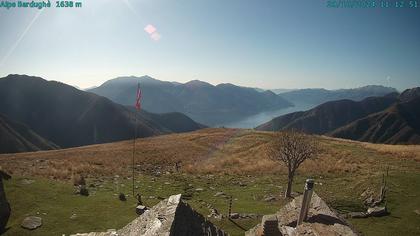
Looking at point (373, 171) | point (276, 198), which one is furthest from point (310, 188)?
point (373, 171)

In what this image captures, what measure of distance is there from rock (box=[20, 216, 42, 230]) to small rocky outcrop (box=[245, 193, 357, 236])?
41.4 ft

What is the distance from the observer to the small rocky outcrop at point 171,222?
767cm

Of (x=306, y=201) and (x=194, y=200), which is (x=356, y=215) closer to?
(x=194, y=200)

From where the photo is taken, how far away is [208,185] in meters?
35.5

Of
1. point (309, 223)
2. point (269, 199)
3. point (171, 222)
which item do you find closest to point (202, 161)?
point (269, 199)

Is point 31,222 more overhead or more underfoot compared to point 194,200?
more overhead

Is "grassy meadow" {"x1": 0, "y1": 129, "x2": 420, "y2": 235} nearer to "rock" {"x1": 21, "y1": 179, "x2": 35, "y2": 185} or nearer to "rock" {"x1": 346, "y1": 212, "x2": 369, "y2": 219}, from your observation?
"rock" {"x1": 21, "y1": 179, "x2": 35, "y2": 185}

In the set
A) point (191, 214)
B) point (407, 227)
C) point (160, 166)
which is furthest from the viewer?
point (160, 166)

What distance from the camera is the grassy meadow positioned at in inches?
796

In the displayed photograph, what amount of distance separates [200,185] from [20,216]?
1966 cm

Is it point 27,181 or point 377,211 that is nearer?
point 377,211

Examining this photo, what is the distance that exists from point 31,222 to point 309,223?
51.6ft

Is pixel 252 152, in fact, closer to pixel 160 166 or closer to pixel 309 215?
pixel 160 166

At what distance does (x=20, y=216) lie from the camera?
18828 millimetres
